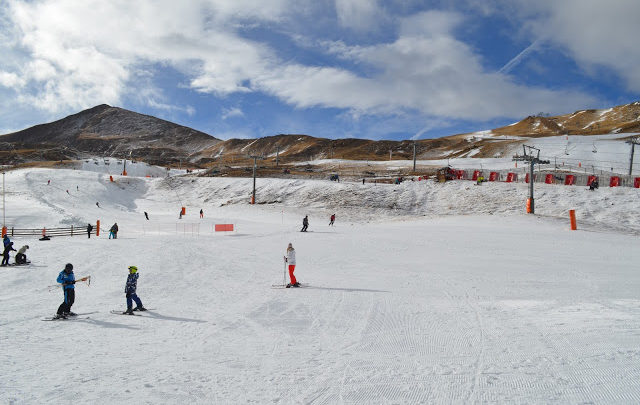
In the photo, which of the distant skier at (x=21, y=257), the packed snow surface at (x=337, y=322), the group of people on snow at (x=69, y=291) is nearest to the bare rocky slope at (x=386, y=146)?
the packed snow surface at (x=337, y=322)

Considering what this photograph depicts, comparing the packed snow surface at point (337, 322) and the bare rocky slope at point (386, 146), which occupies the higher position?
the bare rocky slope at point (386, 146)

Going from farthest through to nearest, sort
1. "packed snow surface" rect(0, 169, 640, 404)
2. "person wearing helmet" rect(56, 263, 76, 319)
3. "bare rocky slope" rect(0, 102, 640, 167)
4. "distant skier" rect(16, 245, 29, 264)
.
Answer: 1. "bare rocky slope" rect(0, 102, 640, 167)
2. "distant skier" rect(16, 245, 29, 264)
3. "person wearing helmet" rect(56, 263, 76, 319)
4. "packed snow surface" rect(0, 169, 640, 404)

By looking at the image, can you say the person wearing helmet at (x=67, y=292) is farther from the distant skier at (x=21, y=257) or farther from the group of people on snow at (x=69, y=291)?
the distant skier at (x=21, y=257)

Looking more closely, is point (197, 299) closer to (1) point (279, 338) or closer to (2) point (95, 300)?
(2) point (95, 300)

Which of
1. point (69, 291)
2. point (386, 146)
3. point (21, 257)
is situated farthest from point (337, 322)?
point (386, 146)

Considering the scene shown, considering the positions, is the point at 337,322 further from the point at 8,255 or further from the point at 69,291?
the point at 8,255

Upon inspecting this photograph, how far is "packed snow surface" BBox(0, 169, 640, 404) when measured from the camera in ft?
19.2

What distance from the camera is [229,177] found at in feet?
223

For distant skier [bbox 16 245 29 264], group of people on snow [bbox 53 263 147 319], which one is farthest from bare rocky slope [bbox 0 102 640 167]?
group of people on snow [bbox 53 263 147 319]

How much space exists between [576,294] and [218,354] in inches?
412

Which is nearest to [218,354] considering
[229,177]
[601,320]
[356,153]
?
[601,320]

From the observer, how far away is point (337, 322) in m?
9.48

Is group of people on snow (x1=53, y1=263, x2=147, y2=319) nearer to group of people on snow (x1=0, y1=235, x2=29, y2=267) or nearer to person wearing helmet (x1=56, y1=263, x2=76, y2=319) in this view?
person wearing helmet (x1=56, y1=263, x2=76, y2=319)

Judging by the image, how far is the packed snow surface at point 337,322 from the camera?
5852 mm
